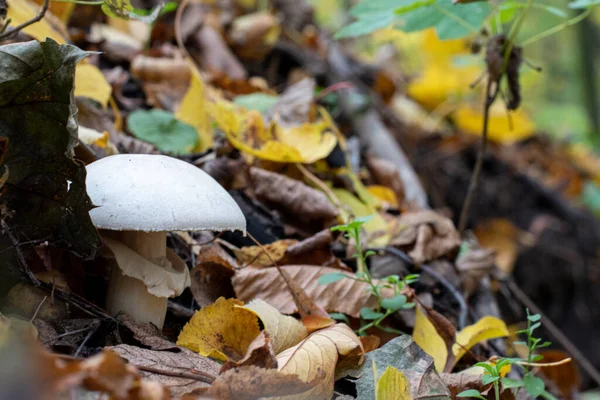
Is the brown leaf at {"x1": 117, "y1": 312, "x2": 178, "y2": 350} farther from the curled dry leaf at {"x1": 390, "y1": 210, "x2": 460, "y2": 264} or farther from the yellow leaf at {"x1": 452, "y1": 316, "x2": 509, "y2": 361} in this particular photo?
the curled dry leaf at {"x1": 390, "y1": 210, "x2": 460, "y2": 264}

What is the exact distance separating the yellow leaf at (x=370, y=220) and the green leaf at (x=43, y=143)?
1.02 meters

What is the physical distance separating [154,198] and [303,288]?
1.99 feet

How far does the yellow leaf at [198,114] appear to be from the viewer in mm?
1946

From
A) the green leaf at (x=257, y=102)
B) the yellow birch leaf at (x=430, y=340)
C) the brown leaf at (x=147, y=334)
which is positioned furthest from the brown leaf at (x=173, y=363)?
the green leaf at (x=257, y=102)

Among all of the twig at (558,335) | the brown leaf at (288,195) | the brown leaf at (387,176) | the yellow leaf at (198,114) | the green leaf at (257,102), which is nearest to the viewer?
the brown leaf at (288,195)

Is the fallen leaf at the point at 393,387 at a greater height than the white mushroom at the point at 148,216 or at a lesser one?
lesser

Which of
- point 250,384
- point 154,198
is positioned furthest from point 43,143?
point 250,384

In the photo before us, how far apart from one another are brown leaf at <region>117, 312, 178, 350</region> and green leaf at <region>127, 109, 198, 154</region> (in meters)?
0.76

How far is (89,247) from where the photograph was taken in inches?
39.5

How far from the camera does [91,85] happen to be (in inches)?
69.8

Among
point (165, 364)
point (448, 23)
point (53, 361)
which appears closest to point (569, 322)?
point (448, 23)

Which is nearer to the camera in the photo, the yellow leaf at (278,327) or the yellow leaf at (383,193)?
the yellow leaf at (278,327)

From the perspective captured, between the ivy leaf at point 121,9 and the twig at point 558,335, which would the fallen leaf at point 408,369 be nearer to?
the ivy leaf at point 121,9

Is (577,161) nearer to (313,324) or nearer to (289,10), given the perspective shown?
(289,10)
